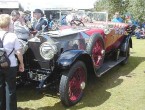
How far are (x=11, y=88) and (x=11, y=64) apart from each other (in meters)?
0.38

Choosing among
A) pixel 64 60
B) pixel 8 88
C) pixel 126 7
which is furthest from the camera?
pixel 126 7

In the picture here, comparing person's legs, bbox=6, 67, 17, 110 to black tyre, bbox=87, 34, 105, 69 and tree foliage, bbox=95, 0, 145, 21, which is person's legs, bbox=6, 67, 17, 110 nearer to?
black tyre, bbox=87, 34, 105, 69

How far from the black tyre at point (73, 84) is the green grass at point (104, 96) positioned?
0.45 ft

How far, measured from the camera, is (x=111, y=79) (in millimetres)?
6496

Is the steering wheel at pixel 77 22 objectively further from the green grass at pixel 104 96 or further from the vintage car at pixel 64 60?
the green grass at pixel 104 96

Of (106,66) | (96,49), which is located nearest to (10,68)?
(96,49)

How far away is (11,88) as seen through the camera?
4039 mm

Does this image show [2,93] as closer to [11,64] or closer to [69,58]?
[11,64]

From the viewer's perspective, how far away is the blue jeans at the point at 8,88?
12.9 feet

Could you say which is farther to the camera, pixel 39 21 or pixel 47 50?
pixel 39 21

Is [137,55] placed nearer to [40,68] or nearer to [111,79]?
[111,79]

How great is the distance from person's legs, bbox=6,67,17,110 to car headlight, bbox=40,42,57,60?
2.50ft

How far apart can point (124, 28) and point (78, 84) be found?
3.49m

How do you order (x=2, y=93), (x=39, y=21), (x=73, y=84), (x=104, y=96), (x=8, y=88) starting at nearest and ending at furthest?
(x=8, y=88), (x=2, y=93), (x=73, y=84), (x=104, y=96), (x=39, y=21)
